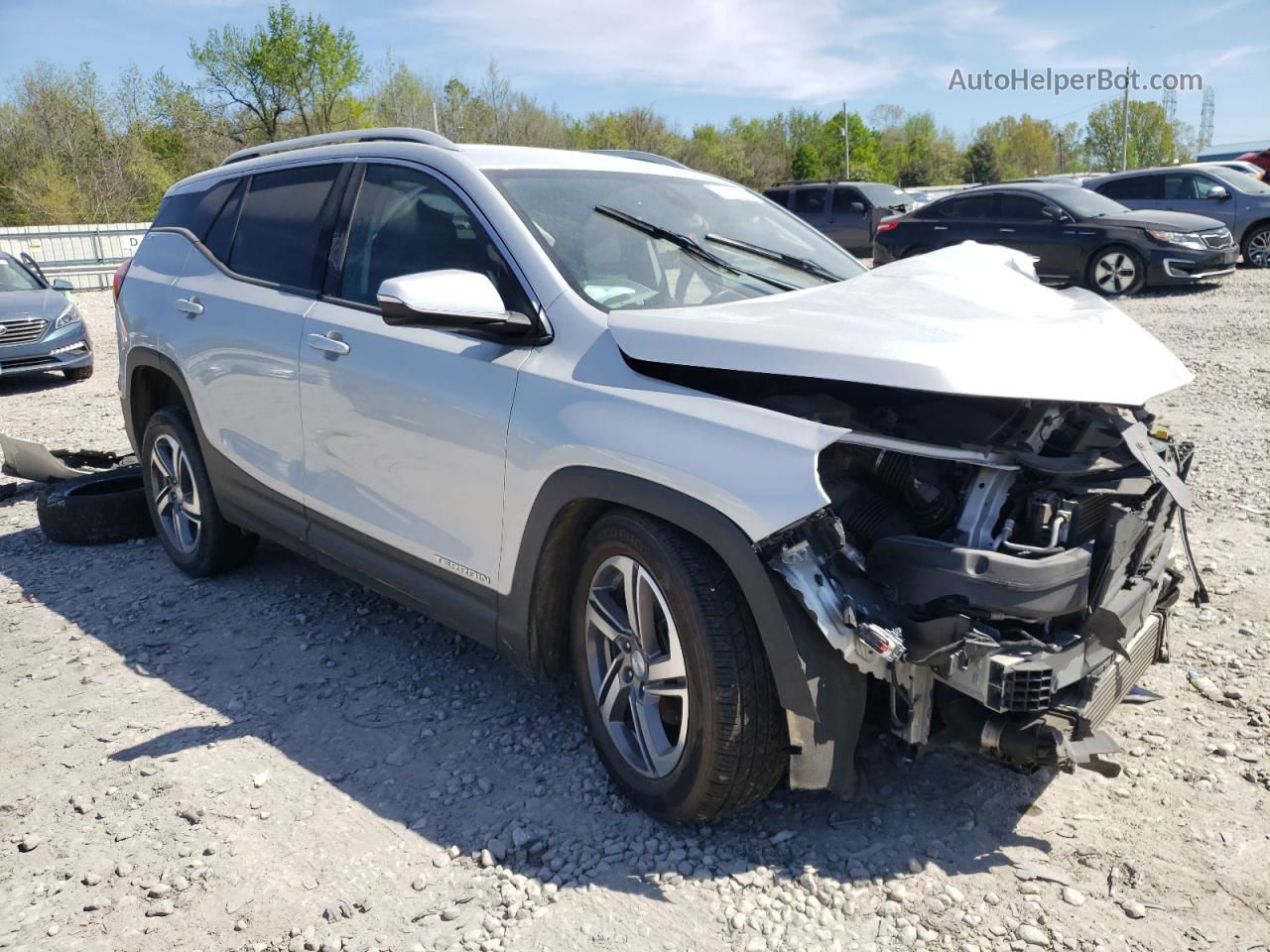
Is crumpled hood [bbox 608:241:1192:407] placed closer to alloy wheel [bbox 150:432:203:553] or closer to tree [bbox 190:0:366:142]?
alloy wheel [bbox 150:432:203:553]

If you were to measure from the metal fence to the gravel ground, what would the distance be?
973 inches

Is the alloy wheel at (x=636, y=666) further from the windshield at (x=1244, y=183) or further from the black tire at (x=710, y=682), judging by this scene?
the windshield at (x=1244, y=183)

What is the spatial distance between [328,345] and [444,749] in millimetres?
1535

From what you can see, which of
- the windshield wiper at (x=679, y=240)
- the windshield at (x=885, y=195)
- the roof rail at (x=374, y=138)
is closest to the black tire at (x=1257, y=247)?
the windshield at (x=885, y=195)

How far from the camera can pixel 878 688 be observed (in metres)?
2.72

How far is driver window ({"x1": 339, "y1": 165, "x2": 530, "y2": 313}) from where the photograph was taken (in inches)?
133

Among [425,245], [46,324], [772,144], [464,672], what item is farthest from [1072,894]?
[772,144]

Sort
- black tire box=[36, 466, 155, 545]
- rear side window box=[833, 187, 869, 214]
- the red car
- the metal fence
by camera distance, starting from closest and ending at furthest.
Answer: black tire box=[36, 466, 155, 545] < rear side window box=[833, 187, 869, 214] < the metal fence < the red car

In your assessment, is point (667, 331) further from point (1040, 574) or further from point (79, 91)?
point (79, 91)

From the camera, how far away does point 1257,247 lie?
1659 cm

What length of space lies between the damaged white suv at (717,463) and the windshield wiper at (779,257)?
23 millimetres

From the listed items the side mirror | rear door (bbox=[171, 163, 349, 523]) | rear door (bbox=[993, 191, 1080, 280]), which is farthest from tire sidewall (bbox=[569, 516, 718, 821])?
rear door (bbox=[993, 191, 1080, 280])

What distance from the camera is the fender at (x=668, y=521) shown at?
252cm

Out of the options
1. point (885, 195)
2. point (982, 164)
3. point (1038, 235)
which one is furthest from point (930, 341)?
point (982, 164)
